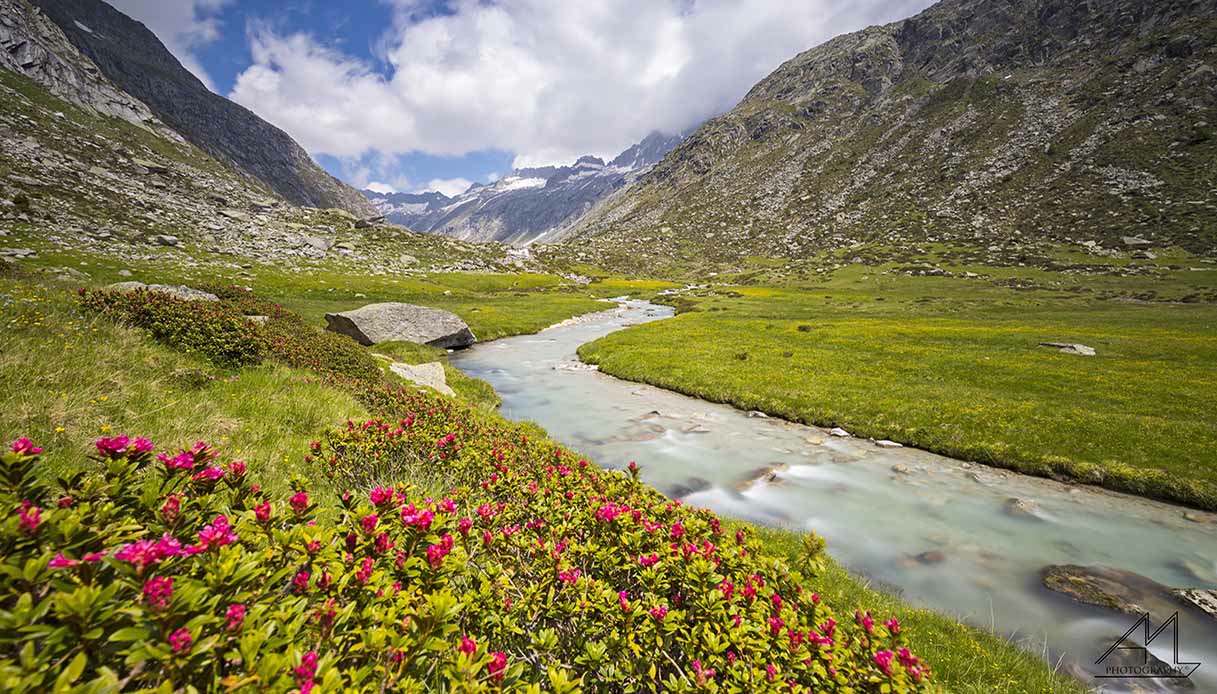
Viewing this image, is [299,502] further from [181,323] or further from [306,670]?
[181,323]

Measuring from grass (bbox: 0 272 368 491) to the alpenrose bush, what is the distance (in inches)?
62.7

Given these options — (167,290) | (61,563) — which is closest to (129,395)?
(61,563)

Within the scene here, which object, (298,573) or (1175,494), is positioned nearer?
(298,573)

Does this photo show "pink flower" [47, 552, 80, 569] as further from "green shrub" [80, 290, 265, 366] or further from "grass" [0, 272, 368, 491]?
"green shrub" [80, 290, 265, 366]

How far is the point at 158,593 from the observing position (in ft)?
7.42

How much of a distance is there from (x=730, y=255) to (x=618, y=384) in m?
177

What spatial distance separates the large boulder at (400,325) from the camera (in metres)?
33.9

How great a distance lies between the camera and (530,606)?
405 centimetres

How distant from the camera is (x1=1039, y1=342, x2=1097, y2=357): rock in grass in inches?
1221

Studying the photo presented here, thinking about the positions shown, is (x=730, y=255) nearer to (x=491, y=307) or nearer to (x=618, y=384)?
(x=491, y=307)

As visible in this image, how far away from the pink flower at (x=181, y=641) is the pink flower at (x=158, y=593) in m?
0.17

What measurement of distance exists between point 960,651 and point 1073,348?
37553 millimetres

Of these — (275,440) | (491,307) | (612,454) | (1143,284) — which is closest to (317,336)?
(275,440)

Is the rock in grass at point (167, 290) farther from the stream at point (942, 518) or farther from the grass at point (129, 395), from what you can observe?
the stream at point (942, 518)
